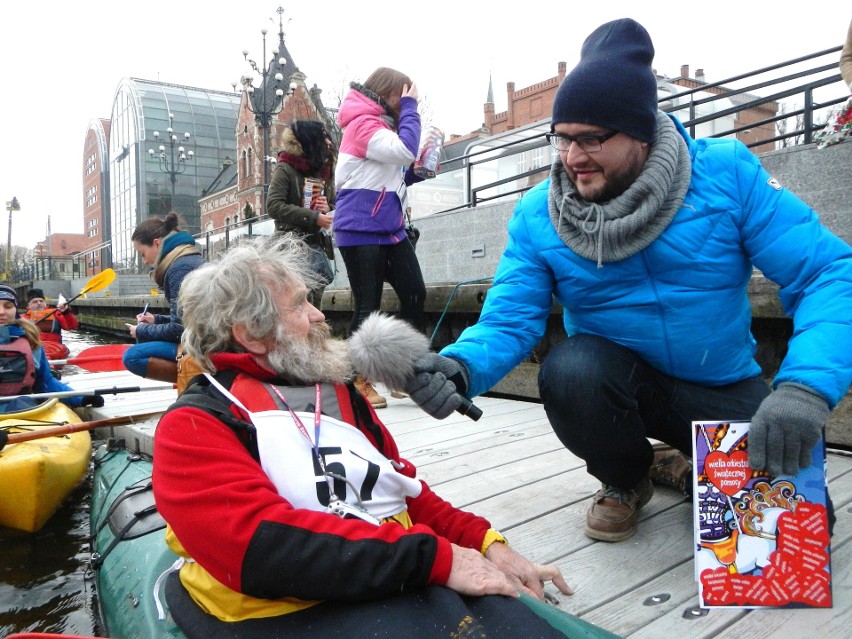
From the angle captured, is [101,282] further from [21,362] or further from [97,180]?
[97,180]

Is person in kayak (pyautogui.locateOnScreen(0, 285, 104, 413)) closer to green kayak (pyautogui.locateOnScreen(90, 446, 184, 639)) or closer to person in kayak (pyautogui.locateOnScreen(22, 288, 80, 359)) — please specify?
green kayak (pyautogui.locateOnScreen(90, 446, 184, 639))

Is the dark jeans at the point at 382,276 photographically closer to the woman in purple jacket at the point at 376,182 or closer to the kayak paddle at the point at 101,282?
the woman in purple jacket at the point at 376,182

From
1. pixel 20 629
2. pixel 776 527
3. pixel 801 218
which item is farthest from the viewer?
pixel 20 629

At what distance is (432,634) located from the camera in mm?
1293

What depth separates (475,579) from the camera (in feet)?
4.61

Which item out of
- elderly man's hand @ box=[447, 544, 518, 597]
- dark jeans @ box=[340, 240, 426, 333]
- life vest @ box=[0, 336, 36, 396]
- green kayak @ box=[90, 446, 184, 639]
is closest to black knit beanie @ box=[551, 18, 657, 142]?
elderly man's hand @ box=[447, 544, 518, 597]

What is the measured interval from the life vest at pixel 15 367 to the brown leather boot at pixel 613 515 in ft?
16.2

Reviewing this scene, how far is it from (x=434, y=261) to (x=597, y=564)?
7.98 m

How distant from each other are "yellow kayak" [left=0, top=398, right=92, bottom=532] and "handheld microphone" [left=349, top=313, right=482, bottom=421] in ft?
9.72

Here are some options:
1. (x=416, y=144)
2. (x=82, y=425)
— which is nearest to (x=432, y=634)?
(x=416, y=144)

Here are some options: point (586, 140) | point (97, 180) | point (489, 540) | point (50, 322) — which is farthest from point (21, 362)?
point (97, 180)

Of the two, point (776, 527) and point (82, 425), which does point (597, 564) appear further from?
point (82, 425)

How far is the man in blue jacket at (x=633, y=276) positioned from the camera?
1889mm

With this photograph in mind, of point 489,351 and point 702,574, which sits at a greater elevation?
point 489,351
